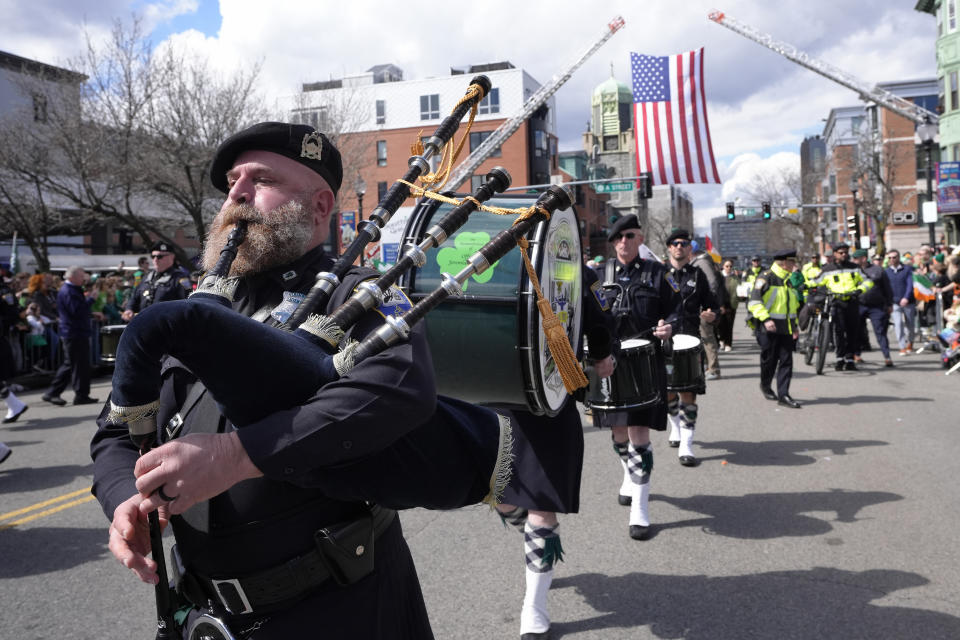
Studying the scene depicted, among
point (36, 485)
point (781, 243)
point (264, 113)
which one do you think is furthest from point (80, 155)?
point (781, 243)

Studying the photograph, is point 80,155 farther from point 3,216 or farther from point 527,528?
point 527,528

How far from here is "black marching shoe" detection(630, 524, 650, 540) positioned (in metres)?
5.09

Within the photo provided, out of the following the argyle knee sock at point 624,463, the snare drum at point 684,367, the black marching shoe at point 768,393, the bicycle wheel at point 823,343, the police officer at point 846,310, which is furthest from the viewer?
the police officer at point 846,310

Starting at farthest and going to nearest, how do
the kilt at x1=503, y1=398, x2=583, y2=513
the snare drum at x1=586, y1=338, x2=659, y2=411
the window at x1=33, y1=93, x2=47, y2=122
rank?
the window at x1=33, y1=93, x2=47, y2=122 < the snare drum at x1=586, y1=338, x2=659, y2=411 < the kilt at x1=503, y1=398, x2=583, y2=513

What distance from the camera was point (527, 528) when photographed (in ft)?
12.8

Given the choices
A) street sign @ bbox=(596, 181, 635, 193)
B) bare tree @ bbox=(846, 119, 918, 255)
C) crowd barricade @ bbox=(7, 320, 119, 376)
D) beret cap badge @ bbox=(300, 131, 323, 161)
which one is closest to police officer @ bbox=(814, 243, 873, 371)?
crowd barricade @ bbox=(7, 320, 119, 376)

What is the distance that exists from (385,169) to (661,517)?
59.0m

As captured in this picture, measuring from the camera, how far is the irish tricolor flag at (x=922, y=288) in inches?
650

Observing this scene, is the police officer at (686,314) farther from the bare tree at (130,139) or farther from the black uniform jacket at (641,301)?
the bare tree at (130,139)

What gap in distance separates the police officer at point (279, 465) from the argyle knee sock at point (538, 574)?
188 cm

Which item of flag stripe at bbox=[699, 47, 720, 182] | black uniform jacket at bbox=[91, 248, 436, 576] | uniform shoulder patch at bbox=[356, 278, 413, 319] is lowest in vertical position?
black uniform jacket at bbox=[91, 248, 436, 576]

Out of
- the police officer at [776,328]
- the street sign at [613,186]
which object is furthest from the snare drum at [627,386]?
the street sign at [613,186]

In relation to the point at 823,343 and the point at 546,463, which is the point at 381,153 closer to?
the point at 823,343

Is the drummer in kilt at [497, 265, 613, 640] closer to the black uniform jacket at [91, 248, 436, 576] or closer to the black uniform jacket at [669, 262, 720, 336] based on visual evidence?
the black uniform jacket at [91, 248, 436, 576]
